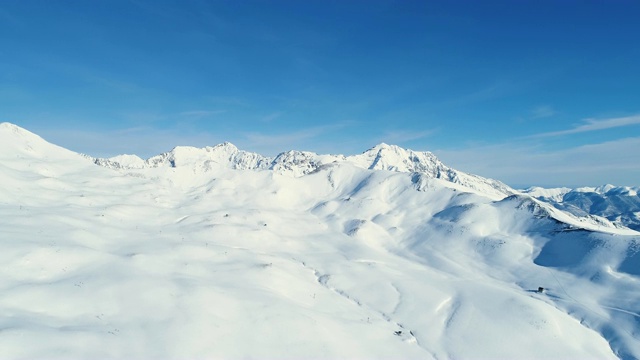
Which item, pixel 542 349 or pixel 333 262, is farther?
pixel 333 262

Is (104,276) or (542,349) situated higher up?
(104,276)

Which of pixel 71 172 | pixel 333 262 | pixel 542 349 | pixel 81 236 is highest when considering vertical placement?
pixel 71 172

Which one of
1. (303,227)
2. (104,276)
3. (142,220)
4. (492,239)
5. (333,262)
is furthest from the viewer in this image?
(303,227)

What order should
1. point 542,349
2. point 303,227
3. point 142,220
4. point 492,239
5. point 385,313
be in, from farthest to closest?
point 303,227 → point 492,239 → point 142,220 → point 385,313 → point 542,349

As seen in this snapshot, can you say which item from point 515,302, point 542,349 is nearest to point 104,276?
point 542,349

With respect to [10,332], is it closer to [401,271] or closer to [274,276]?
[274,276]

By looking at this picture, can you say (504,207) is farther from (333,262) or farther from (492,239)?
(333,262)
